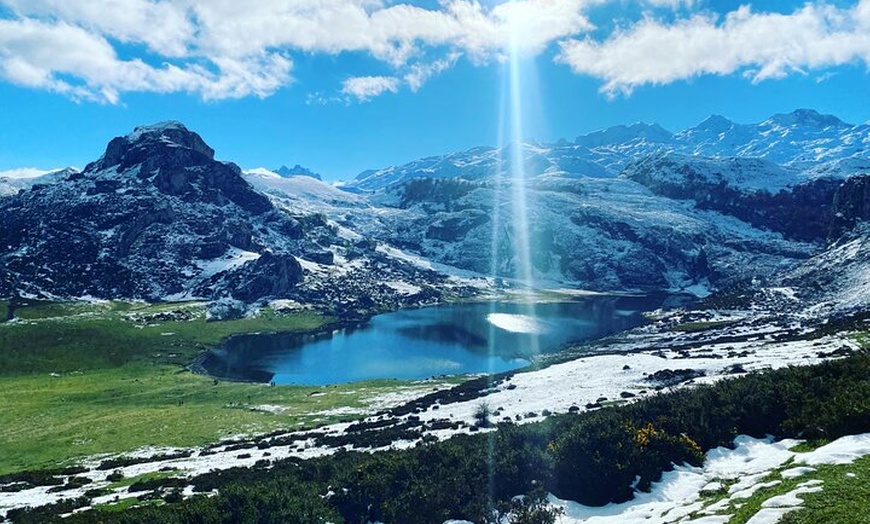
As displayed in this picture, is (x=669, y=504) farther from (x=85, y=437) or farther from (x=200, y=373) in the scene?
(x=200, y=373)

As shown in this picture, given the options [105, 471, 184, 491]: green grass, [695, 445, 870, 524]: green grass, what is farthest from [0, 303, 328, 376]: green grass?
[695, 445, 870, 524]: green grass

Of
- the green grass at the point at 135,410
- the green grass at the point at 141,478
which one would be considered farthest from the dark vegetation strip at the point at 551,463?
the green grass at the point at 135,410

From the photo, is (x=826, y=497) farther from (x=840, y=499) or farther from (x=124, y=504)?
(x=124, y=504)

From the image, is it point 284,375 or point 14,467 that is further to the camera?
point 284,375

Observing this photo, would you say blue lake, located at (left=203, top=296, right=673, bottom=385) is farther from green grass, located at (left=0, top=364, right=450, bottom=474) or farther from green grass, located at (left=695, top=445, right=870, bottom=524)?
green grass, located at (left=695, top=445, right=870, bottom=524)

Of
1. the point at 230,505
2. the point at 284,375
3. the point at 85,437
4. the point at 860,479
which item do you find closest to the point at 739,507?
the point at 860,479

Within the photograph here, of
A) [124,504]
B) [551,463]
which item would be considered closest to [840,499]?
[551,463]
